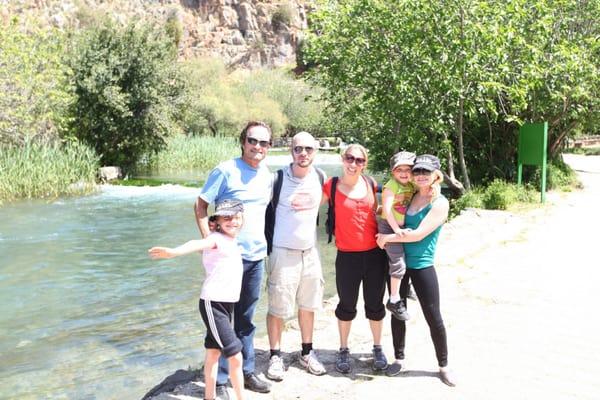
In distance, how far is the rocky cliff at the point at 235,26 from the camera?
73500 mm

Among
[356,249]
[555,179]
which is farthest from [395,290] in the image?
[555,179]

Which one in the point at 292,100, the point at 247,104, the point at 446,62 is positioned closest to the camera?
the point at 446,62

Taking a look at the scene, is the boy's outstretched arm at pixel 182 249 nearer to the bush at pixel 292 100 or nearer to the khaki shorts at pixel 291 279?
the khaki shorts at pixel 291 279

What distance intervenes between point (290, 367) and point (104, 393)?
1945 millimetres

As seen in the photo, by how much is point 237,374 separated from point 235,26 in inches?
3164

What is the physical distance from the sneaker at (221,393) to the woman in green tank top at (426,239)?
1.46 m

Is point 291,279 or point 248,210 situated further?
point 291,279

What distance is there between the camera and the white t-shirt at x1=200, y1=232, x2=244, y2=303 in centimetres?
373

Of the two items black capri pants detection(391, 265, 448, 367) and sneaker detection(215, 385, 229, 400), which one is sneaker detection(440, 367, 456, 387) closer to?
black capri pants detection(391, 265, 448, 367)

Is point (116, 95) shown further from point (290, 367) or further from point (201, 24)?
point (201, 24)

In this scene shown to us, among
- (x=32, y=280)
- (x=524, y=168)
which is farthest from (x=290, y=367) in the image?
(x=524, y=168)

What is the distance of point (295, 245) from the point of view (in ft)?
13.9

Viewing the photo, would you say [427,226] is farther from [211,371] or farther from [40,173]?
[40,173]

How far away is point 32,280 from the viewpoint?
32.6 ft
